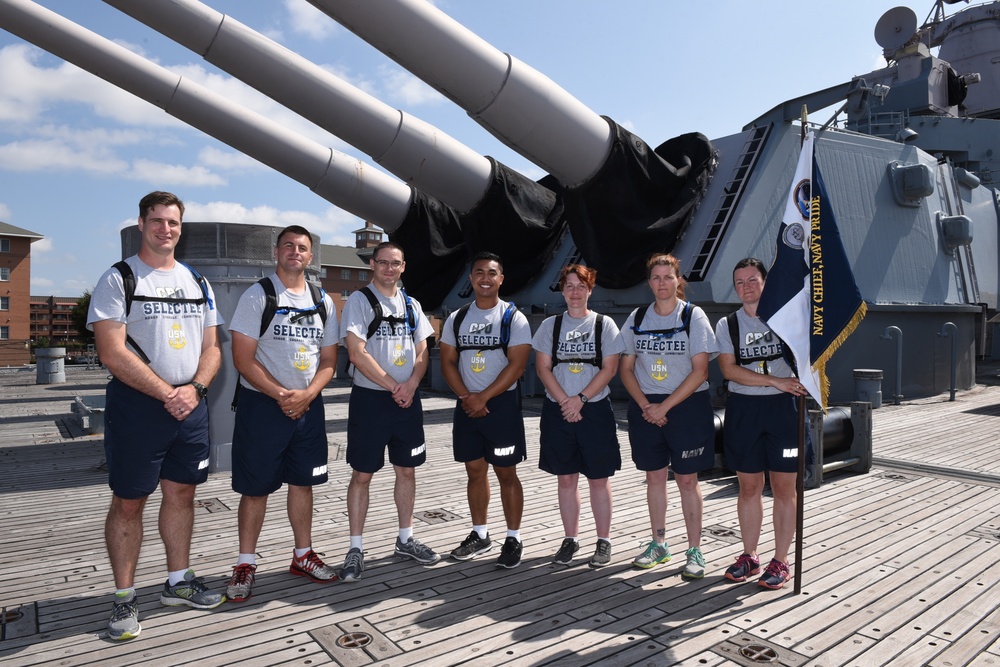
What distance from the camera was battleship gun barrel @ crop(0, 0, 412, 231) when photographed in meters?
8.43

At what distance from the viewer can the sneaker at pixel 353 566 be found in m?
3.57

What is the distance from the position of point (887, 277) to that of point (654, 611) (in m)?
10.1

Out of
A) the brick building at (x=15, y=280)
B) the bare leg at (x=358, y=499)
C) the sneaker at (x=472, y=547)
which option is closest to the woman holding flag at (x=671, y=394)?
the sneaker at (x=472, y=547)

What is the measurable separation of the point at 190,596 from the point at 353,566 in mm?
767

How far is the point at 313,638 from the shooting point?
288 centimetres

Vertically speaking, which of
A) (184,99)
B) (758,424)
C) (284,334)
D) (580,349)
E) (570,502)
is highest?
A: (184,99)

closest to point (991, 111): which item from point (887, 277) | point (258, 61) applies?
point (887, 277)

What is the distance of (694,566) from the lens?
140 inches

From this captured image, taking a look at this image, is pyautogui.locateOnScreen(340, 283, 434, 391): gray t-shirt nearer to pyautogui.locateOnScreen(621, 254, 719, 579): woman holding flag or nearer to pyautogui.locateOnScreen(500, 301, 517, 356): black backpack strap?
pyautogui.locateOnScreen(500, 301, 517, 356): black backpack strap

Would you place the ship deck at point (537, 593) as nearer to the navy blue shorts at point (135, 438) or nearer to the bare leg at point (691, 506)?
the bare leg at point (691, 506)

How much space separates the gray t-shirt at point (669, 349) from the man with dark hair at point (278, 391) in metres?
1.60

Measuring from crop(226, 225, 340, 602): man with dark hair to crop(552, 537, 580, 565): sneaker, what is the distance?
1213 mm

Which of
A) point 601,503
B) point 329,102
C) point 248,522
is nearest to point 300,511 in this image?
point 248,522

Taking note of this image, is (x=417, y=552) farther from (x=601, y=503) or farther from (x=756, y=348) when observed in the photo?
(x=756, y=348)
